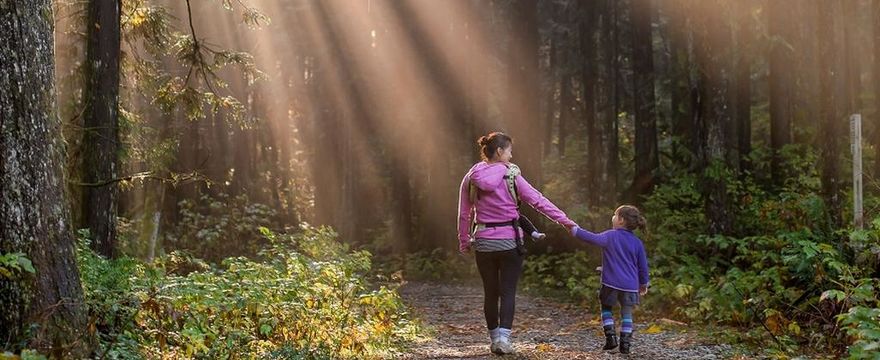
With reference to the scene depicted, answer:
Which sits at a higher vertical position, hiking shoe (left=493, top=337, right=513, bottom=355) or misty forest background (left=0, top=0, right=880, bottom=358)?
misty forest background (left=0, top=0, right=880, bottom=358)

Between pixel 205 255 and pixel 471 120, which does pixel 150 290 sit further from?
pixel 471 120

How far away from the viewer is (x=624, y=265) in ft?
29.4

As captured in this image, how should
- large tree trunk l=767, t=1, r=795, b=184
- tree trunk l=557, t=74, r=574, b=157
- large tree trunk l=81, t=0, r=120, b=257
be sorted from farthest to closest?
tree trunk l=557, t=74, r=574, b=157, large tree trunk l=767, t=1, r=795, b=184, large tree trunk l=81, t=0, r=120, b=257

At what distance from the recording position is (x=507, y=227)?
856 cm

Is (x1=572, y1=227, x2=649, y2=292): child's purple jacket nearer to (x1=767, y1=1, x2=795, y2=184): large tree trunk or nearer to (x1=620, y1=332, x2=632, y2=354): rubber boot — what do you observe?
(x1=620, y1=332, x2=632, y2=354): rubber boot

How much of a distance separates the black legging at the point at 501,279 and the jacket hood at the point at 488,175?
63 centimetres

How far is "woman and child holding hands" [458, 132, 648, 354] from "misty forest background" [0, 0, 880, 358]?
144cm

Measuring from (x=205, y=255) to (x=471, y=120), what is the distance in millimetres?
10229

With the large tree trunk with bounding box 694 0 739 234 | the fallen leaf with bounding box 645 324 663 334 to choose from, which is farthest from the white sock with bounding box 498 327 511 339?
the large tree trunk with bounding box 694 0 739 234

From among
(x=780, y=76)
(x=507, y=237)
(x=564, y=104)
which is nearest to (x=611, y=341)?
(x=507, y=237)

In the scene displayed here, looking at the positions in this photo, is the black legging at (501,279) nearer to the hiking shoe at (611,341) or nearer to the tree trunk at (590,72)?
the hiking shoe at (611,341)

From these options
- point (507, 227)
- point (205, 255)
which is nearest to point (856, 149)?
point (507, 227)

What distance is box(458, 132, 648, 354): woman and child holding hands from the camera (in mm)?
8562

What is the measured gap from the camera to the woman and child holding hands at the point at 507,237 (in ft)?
28.1
